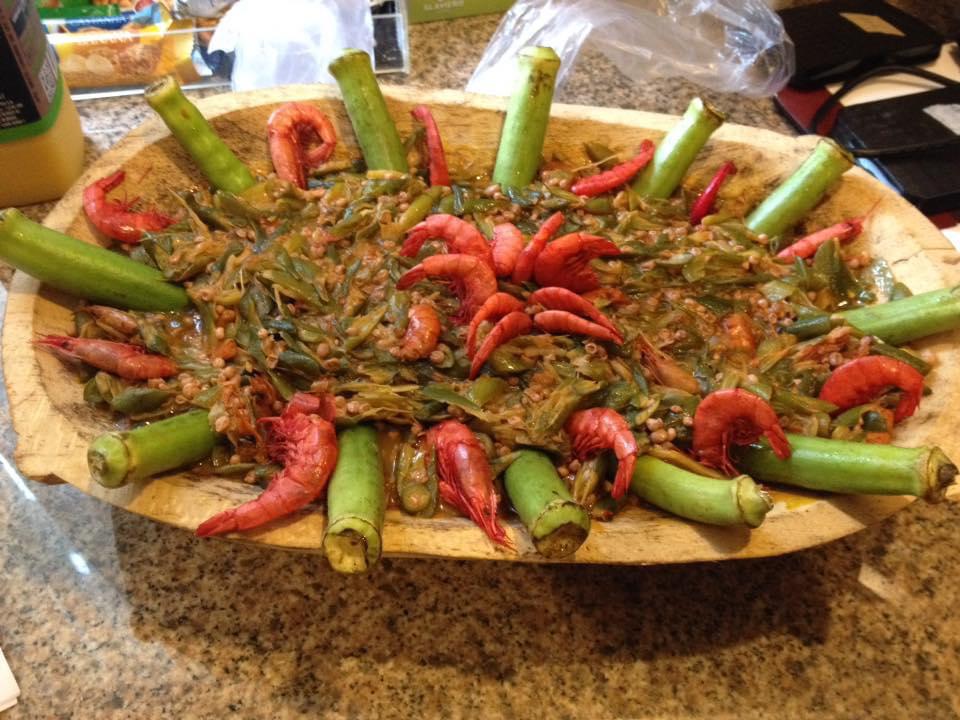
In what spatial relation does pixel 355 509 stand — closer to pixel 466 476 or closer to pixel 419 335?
pixel 466 476

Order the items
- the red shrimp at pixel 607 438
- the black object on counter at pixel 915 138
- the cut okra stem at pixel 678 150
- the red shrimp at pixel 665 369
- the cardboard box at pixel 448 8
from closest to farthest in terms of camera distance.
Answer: the red shrimp at pixel 607 438
the red shrimp at pixel 665 369
the cut okra stem at pixel 678 150
the black object on counter at pixel 915 138
the cardboard box at pixel 448 8

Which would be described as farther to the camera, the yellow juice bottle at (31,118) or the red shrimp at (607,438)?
the yellow juice bottle at (31,118)

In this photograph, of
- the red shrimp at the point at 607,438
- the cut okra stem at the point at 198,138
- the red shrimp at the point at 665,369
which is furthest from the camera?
the cut okra stem at the point at 198,138

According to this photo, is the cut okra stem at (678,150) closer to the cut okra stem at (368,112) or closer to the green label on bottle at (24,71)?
the cut okra stem at (368,112)

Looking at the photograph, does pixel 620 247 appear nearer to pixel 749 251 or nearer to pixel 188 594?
pixel 749 251

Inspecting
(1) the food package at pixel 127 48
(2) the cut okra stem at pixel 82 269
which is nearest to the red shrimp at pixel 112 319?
(2) the cut okra stem at pixel 82 269
